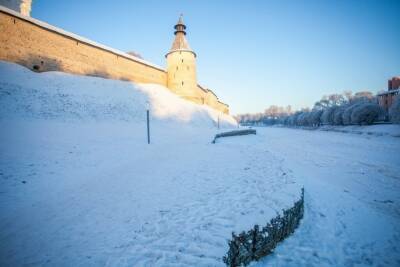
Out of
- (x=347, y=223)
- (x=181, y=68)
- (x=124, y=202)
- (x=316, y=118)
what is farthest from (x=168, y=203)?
(x=316, y=118)

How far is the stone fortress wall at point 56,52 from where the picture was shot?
19188mm

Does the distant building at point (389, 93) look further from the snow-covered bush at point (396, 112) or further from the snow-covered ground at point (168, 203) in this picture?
the snow-covered ground at point (168, 203)

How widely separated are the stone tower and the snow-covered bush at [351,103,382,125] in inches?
982

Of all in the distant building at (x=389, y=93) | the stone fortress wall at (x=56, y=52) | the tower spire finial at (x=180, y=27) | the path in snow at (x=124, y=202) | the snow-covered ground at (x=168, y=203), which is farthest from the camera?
the distant building at (x=389, y=93)

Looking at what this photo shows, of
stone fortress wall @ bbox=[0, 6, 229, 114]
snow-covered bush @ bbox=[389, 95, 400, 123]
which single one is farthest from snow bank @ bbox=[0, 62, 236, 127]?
snow-covered bush @ bbox=[389, 95, 400, 123]

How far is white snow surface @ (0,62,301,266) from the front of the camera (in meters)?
3.29

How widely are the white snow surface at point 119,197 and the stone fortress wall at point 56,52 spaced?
9516 millimetres

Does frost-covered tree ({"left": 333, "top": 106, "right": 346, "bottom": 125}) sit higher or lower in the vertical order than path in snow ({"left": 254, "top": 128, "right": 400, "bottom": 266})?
higher

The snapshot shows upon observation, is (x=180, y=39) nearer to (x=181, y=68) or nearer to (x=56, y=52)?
(x=181, y=68)

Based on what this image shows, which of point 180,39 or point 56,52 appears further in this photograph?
point 180,39

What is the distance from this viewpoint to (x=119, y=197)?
532cm

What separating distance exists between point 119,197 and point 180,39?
3626 cm

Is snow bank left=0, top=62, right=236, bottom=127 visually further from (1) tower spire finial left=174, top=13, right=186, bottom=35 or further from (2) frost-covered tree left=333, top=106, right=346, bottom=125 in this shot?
(2) frost-covered tree left=333, top=106, right=346, bottom=125

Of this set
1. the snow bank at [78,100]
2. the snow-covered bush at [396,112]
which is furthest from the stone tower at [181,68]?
the snow-covered bush at [396,112]
